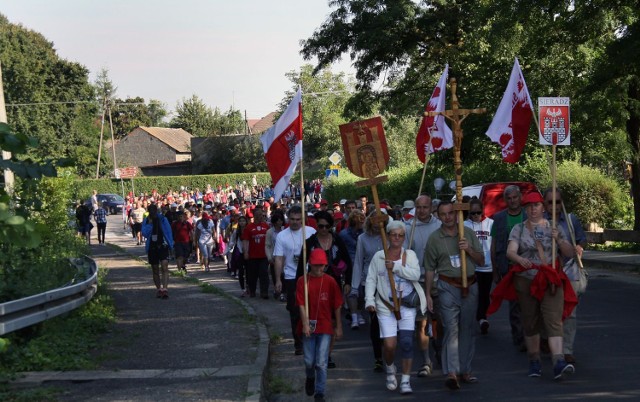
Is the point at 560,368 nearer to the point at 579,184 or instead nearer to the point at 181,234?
the point at 181,234

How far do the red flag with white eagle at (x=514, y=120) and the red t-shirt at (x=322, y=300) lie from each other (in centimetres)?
279

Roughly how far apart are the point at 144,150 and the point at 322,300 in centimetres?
10282

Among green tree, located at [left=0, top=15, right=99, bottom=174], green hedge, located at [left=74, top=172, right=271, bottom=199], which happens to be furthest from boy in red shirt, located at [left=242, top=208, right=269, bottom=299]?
green hedge, located at [left=74, top=172, right=271, bottom=199]

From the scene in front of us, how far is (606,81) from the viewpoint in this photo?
20.7 m

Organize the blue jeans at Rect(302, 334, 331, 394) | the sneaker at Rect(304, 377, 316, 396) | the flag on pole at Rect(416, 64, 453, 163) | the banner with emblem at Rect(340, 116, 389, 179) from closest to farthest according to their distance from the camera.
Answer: the blue jeans at Rect(302, 334, 331, 394), the sneaker at Rect(304, 377, 316, 396), the banner with emblem at Rect(340, 116, 389, 179), the flag on pole at Rect(416, 64, 453, 163)

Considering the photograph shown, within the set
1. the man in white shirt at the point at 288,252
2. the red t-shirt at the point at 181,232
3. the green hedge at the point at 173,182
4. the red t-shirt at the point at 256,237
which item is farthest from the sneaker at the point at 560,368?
the green hedge at the point at 173,182

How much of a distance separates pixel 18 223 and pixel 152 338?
8.16 m

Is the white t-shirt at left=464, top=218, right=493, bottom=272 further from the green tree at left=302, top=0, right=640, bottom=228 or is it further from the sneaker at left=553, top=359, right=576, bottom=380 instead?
the green tree at left=302, top=0, right=640, bottom=228

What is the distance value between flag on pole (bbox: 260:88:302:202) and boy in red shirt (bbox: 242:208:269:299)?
713 centimetres

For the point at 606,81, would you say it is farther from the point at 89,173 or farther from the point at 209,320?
the point at 89,173

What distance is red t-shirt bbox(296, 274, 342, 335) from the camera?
8359 millimetres

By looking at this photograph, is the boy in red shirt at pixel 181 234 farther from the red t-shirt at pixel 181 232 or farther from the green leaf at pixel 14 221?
the green leaf at pixel 14 221

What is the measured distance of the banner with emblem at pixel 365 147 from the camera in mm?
9617

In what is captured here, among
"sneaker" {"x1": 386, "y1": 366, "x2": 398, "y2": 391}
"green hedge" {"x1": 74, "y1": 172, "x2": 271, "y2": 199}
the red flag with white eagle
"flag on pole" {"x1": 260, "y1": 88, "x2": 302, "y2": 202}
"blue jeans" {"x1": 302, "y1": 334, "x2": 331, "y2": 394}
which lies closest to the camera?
"blue jeans" {"x1": 302, "y1": 334, "x2": 331, "y2": 394}
